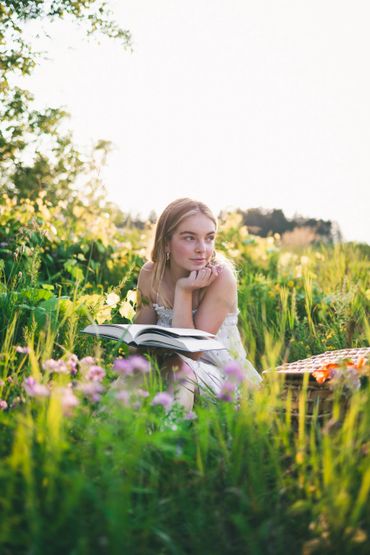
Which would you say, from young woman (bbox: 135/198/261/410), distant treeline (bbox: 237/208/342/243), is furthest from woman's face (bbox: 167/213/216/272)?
distant treeline (bbox: 237/208/342/243)

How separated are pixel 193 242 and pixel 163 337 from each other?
1185 millimetres

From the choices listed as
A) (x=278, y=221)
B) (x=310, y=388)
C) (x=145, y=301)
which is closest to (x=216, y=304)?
(x=145, y=301)

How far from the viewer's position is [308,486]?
169cm

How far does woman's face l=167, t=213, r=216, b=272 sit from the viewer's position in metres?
3.68

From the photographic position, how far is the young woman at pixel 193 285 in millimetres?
3541

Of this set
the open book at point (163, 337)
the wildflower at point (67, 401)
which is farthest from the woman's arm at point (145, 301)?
the wildflower at point (67, 401)

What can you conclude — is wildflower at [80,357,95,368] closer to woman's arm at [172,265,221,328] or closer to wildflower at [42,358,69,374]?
wildflower at [42,358,69,374]

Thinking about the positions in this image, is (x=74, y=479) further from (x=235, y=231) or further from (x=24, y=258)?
(x=235, y=231)

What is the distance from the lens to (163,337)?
2.65 metres

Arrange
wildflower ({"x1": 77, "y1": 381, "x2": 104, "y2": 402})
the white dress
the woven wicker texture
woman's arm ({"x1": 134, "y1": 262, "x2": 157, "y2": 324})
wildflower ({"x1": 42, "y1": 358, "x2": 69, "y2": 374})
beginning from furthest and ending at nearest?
woman's arm ({"x1": 134, "y1": 262, "x2": 157, "y2": 324})
the white dress
the woven wicker texture
wildflower ({"x1": 42, "y1": 358, "x2": 69, "y2": 374})
wildflower ({"x1": 77, "y1": 381, "x2": 104, "y2": 402})

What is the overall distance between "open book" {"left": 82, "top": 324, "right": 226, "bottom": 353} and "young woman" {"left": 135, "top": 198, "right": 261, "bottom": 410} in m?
0.45

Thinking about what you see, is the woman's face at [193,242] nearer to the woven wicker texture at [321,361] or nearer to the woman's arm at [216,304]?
the woman's arm at [216,304]

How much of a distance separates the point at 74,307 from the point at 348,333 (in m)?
1.92

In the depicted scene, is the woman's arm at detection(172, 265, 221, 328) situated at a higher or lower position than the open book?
higher
